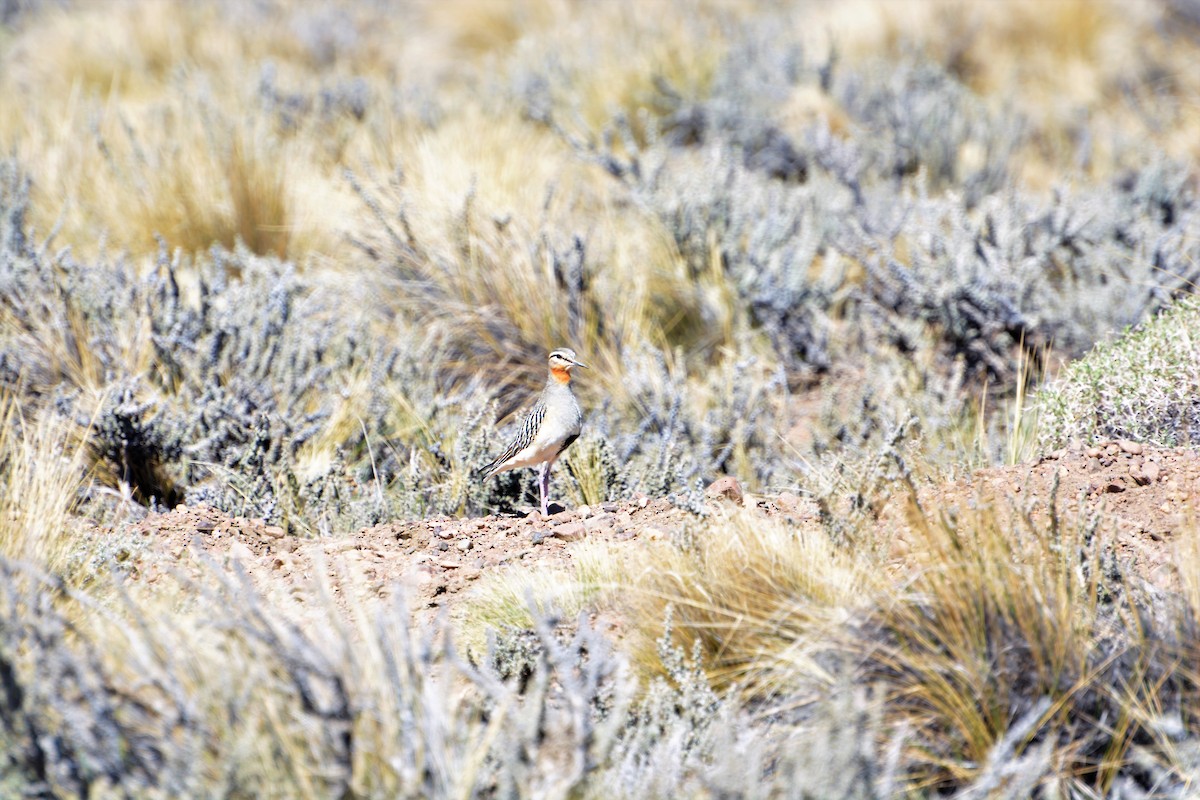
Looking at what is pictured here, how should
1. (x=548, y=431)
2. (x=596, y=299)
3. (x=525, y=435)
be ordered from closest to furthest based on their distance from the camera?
(x=548, y=431)
(x=525, y=435)
(x=596, y=299)

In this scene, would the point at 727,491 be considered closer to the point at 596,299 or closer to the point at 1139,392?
the point at 1139,392

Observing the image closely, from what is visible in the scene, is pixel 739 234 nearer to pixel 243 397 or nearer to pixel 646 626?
pixel 243 397

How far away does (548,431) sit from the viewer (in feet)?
14.8

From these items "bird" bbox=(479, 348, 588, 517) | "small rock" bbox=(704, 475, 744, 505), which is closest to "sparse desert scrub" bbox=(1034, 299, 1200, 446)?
"small rock" bbox=(704, 475, 744, 505)

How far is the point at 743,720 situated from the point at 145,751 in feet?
4.70

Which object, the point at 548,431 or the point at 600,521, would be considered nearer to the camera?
the point at 600,521

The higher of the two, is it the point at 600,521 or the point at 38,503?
the point at 38,503

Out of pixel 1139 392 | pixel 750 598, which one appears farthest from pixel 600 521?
pixel 1139 392

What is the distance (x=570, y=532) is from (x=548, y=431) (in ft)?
1.80

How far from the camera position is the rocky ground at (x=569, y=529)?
3664mm

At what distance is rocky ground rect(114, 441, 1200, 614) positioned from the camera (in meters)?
3.66

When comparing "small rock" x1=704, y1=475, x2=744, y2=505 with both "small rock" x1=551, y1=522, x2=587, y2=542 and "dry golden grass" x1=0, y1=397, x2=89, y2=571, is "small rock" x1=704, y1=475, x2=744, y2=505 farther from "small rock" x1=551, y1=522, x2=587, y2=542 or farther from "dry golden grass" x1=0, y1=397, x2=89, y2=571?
"dry golden grass" x1=0, y1=397, x2=89, y2=571

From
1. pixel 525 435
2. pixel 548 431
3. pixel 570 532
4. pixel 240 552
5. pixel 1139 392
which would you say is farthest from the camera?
pixel 525 435

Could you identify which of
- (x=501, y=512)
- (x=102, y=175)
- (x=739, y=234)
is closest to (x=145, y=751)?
(x=501, y=512)
